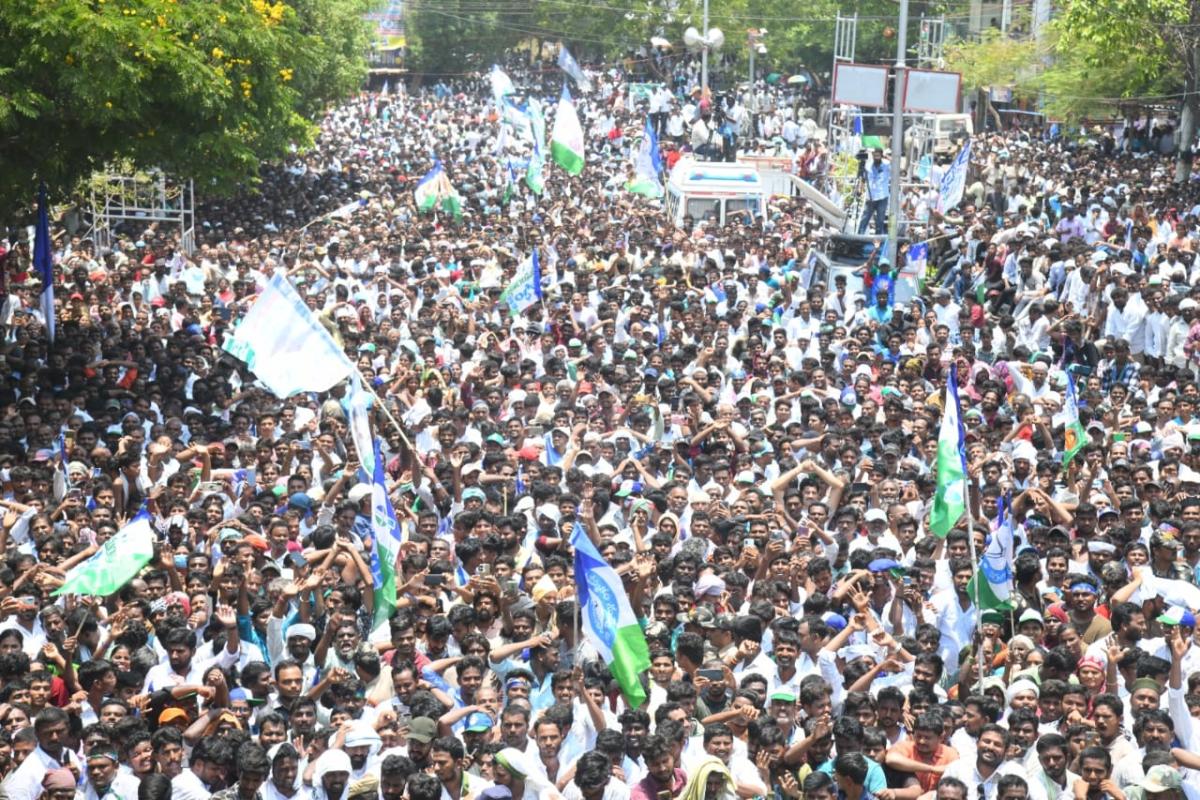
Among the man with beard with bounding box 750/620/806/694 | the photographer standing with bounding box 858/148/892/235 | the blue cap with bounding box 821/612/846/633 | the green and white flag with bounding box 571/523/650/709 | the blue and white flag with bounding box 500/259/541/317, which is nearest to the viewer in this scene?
the green and white flag with bounding box 571/523/650/709

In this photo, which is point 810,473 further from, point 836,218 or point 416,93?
point 416,93

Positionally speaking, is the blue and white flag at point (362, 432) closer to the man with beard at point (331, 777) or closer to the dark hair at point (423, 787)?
the man with beard at point (331, 777)

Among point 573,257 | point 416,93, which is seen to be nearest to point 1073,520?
point 573,257

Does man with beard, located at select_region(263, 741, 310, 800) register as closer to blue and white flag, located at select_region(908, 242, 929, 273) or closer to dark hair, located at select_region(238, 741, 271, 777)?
dark hair, located at select_region(238, 741, 271, 777)

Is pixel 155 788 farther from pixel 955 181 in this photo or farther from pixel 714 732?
pixel 955 181

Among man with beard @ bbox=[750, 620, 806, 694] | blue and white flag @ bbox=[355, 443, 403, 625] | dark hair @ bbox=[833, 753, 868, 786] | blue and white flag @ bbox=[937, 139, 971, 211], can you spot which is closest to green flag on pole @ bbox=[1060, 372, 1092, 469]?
man with beard @ bbox=[750, 620, 806, 694]

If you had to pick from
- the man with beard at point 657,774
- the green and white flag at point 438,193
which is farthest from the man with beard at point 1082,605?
the green and white flag at point 438,193
